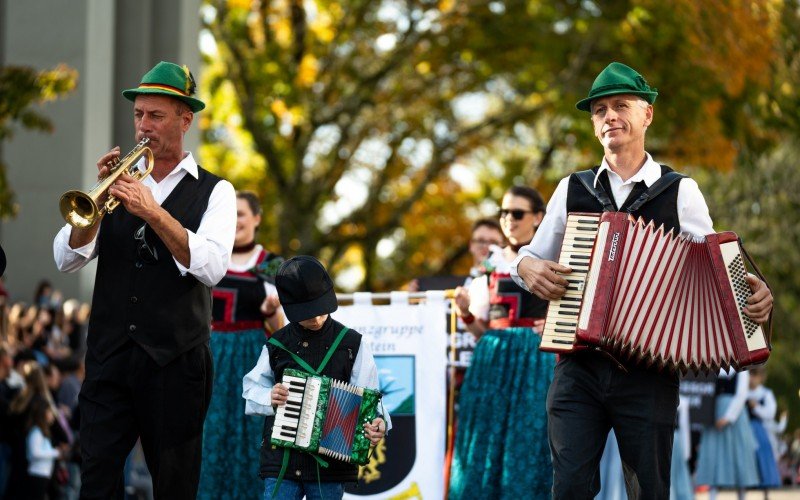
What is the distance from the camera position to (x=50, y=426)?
1178 cm

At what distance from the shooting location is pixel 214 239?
6.18 metres

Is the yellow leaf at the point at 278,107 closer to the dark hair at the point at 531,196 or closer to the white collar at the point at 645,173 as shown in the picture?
the dark hair at the point at 531,196

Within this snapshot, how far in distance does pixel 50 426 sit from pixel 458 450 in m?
4.18

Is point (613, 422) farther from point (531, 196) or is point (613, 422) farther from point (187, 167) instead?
point (531, 196)

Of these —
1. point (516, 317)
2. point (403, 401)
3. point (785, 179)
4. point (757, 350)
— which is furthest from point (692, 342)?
point (785, 179)

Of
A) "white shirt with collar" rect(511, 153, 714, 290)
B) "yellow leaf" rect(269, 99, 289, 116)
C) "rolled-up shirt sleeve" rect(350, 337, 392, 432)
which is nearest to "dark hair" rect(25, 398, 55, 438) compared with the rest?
"rolled-up shirt sleeve" rect(350, 337, 392, 432)

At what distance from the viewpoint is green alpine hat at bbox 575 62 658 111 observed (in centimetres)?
605

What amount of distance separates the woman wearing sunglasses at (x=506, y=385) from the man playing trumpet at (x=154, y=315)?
2866 millimetres

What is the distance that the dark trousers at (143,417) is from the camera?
6.09 m

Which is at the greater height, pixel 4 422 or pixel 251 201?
pixel 251 201

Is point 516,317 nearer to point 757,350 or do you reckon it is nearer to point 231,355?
point 231,355

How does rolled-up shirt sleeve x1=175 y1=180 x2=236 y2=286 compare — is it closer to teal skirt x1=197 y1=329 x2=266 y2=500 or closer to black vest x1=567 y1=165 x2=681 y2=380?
black vest x1=567 y1=165 x2=681 y2=380

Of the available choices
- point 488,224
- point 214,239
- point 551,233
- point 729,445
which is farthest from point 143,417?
point 729,445

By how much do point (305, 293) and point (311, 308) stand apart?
0.08 metres
